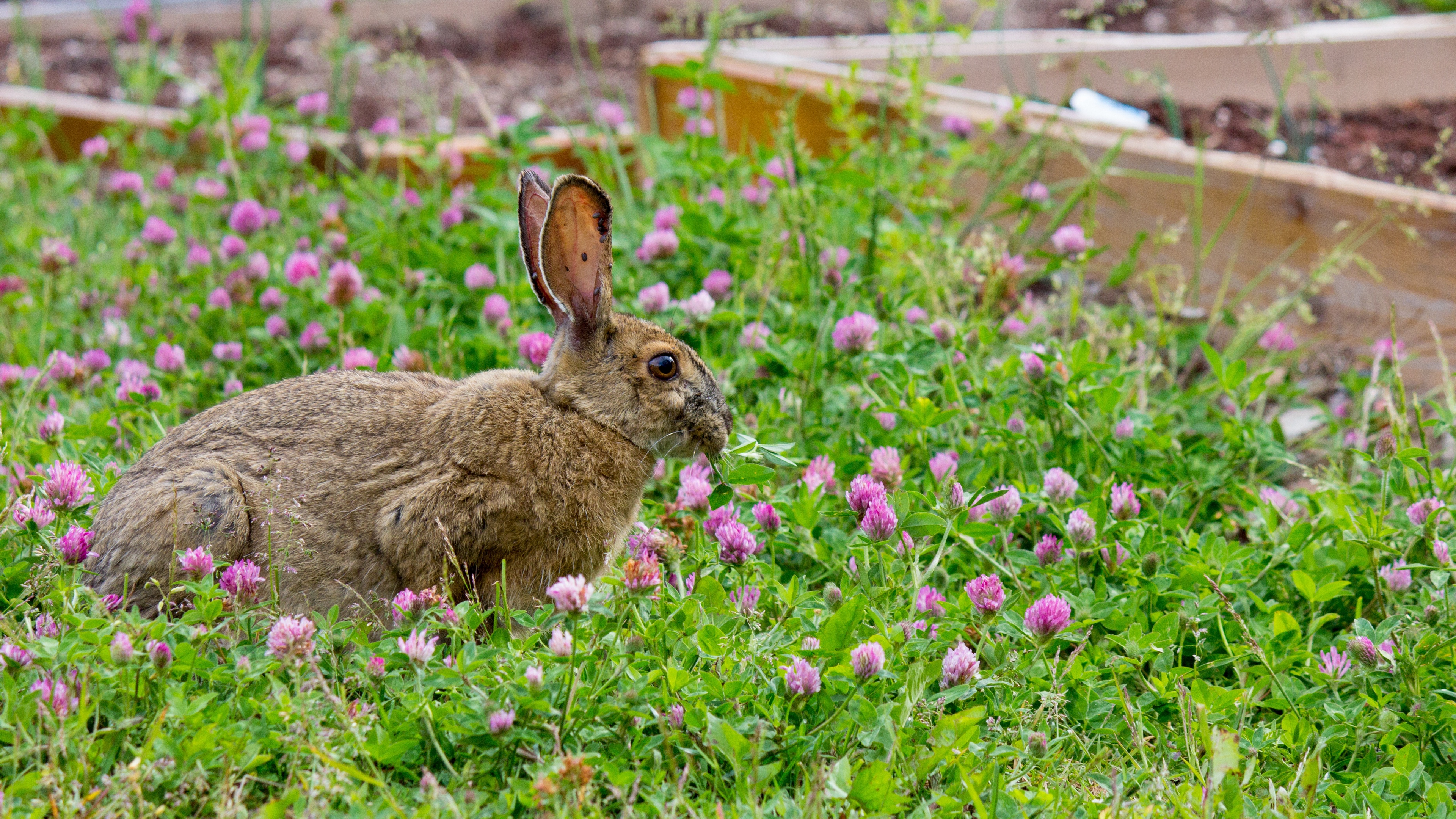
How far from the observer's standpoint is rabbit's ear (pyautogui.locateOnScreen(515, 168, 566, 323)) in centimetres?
331

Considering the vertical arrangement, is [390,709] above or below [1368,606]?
above

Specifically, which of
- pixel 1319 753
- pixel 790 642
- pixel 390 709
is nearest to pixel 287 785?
pixel 390 709

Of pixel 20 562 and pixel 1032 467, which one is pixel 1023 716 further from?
pixel 20 562

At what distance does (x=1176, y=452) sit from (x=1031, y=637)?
1309 millimetres

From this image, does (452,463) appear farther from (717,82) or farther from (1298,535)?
(717,82)

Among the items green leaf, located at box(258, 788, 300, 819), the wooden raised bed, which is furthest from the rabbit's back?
the wooden raised bed

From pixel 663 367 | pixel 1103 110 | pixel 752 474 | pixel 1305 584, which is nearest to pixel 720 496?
pixel 752 474

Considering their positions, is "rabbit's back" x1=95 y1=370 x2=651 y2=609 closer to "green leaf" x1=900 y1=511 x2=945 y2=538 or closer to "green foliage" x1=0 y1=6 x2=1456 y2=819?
"green foliage" x1=0 y1=6 x2=1456 y2=819

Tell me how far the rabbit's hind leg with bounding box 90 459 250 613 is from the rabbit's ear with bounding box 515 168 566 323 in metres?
0.91

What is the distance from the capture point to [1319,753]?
105 inches

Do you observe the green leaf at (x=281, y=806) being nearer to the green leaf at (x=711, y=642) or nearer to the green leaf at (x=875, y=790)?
the green leaf at (x=711, y=642)

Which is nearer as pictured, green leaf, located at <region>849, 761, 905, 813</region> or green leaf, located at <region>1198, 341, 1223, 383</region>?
green leaf, located at <region>849, 761, 905, 813</region>

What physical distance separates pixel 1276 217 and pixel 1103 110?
131cm

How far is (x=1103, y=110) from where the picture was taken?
6.28m
